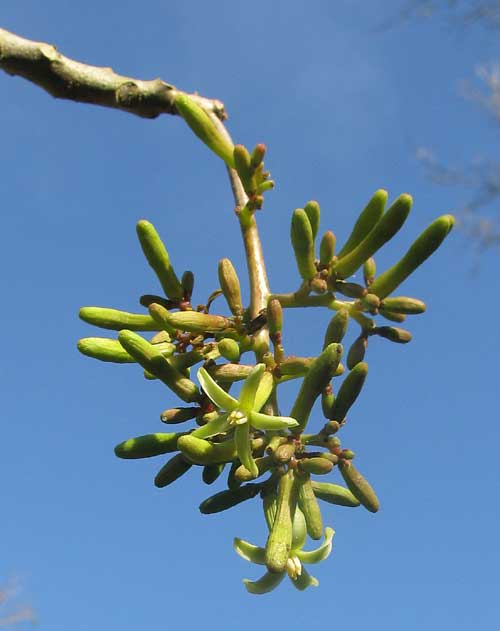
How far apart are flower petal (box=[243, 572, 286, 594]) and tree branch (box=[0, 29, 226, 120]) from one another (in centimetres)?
125

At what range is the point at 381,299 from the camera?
190 centimetres

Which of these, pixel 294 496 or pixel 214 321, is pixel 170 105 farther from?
pixel 294 496

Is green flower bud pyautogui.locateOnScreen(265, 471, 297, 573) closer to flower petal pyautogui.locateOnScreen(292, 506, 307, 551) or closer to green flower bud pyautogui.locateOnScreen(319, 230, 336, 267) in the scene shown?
flower petal pyautogui.locateOnScreen(292, 506, 307, 551)

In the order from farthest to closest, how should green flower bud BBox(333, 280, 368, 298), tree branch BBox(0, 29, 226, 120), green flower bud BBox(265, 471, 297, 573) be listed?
tree branch BBox(0, 29, 226, 120) → green flower bud BBox(333, 280, 368, 298) → green flower bud BBox(265, 471, 297, 573)

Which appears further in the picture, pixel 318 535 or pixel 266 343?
pixel 266 343

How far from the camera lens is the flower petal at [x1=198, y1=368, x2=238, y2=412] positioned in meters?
1.66

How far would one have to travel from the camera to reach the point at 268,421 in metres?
1.62

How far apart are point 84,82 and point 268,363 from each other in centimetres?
109

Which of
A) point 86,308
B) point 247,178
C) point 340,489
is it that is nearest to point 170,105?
point 247,178

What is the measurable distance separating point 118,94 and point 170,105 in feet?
0.49

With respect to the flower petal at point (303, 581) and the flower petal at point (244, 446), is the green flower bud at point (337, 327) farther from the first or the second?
the flower petal at point (303, 581)

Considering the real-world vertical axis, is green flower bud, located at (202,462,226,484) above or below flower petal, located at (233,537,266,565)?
above

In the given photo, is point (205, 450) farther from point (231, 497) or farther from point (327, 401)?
point (327, 401)

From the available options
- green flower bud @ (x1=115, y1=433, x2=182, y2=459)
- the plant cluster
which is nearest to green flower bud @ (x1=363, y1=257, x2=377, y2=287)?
the plant cluster
